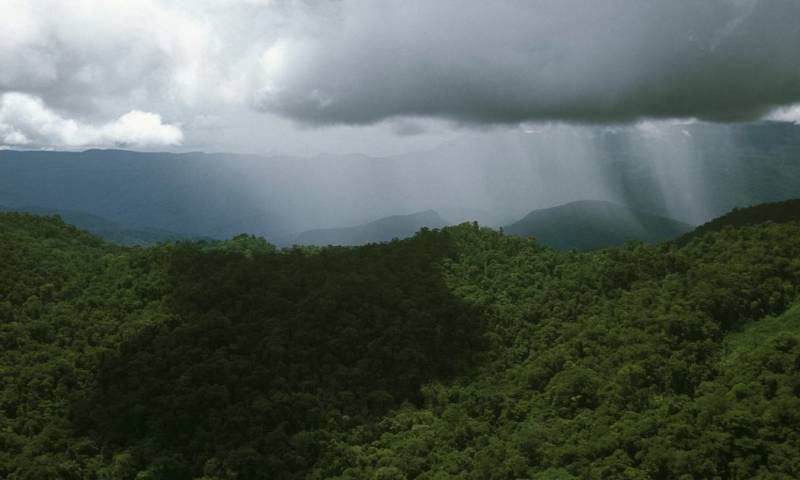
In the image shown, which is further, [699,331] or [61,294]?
[61,294]

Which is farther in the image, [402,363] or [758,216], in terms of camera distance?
[758,216]

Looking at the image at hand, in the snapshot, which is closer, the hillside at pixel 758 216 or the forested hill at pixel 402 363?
the forested hill at pixel 402 363

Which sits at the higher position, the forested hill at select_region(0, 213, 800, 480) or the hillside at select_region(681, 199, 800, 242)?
the hillside at select_region(681, 199, 800, 242)

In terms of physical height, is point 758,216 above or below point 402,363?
above

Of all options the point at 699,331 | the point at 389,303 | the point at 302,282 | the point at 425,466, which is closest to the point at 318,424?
the point at 425,466

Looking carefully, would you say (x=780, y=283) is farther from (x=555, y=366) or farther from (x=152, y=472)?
(x=152, y=472)

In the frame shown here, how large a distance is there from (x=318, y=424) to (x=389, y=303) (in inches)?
627

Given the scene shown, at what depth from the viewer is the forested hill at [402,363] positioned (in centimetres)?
4334

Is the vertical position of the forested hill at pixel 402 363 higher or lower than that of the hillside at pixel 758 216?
lower

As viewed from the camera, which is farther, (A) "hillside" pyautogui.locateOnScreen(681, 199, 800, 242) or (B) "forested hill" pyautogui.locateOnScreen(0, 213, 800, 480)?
(A) "hillside" pyautogui.locateOnScreen(681, 199, 800, 242)

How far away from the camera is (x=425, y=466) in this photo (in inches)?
1847

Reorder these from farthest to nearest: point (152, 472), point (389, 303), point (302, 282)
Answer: point (302, 282), point (389, 303), point (152, 472)

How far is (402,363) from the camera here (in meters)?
57.6

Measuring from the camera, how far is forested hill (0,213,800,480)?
4334 cm
